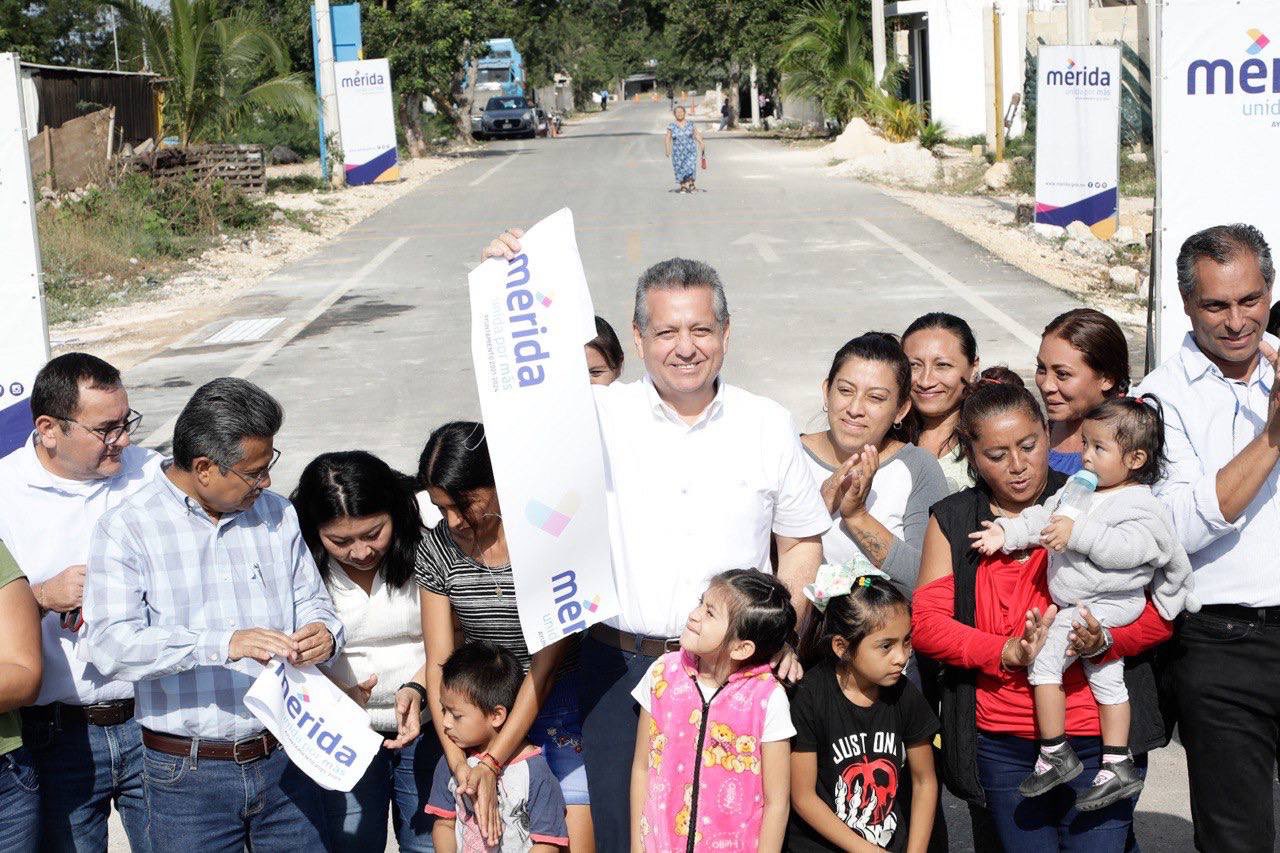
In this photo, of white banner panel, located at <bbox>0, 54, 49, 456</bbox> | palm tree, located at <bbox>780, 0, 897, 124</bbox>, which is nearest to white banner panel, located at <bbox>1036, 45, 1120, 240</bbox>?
white banner panel, located at <bbox>0, 54, 49, 456</bbox>

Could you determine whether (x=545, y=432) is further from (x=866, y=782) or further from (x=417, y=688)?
(x=866, y=782)

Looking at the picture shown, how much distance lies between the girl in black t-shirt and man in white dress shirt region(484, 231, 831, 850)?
15 centimetres

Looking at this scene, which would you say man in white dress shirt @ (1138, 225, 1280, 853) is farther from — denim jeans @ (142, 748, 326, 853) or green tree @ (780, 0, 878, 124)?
green tree @ (780, 0, 878, 124)

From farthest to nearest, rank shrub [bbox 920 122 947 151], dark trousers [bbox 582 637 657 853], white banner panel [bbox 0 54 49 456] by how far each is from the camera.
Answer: shrub [bbox 920 122 947 151] < white banner panel [bbox 0 54 49 456] < dark trousers [bbox 582 637 657 853]

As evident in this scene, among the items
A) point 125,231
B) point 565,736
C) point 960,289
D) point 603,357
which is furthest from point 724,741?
point 125,231

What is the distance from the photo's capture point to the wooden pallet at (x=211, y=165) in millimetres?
22062

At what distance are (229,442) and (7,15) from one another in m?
41.0

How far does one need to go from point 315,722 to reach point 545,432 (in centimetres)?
94

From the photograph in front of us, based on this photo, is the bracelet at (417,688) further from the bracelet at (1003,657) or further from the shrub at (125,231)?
the shrub at (125,231)

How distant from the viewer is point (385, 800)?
3.98 m

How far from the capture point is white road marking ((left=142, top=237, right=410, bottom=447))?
34.6 feet

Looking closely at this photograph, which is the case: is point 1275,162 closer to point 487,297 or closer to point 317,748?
point 487,297

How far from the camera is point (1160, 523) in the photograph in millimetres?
3338

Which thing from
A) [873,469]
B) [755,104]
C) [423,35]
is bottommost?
[873,469]
